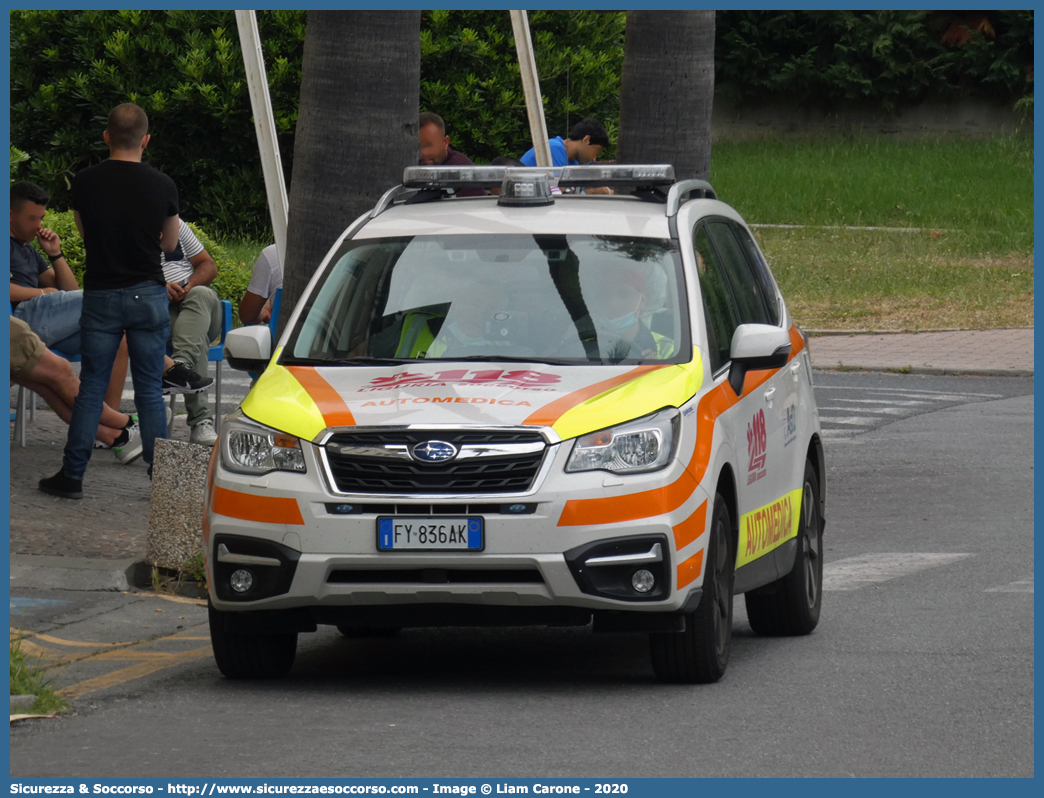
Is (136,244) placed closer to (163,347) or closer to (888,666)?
(163,347)

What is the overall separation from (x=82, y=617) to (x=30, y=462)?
3908 mm

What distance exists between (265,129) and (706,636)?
5.82 meters

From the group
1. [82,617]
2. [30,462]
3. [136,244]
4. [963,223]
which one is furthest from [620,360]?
[963,223]

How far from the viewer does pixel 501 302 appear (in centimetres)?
746

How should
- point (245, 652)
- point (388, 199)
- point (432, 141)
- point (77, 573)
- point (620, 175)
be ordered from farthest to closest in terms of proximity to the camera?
point (432, 141) → point (77, 573) → point (388, 199) → point (620, 175) → point (245, 652)

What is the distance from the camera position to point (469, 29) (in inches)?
1038

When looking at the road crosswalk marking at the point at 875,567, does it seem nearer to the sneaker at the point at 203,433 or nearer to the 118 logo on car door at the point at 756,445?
the 118 logo on car door at the point at 756,445

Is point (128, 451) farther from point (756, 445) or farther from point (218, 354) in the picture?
point (756, 445)

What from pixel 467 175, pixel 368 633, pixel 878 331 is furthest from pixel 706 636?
pixel 878 331

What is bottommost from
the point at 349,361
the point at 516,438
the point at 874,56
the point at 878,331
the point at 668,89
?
the point at 878,331

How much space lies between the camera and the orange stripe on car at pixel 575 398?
6.51m

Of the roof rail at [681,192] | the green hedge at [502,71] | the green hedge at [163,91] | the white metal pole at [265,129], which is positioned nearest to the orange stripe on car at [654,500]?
the roof rail at [681,192]

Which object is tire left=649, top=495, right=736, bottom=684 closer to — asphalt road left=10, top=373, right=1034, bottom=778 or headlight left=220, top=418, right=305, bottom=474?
asphalt road left=10, top=373, right=1034, bottom=778

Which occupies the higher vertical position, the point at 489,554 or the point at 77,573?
the point at 489,554
